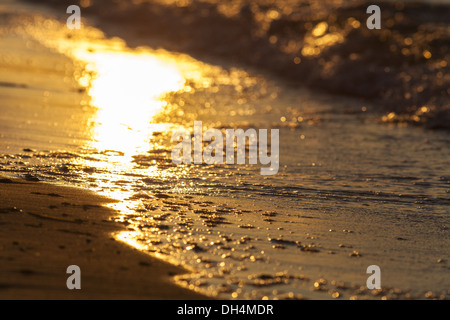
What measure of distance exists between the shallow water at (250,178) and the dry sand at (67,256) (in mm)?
162

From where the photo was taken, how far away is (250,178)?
20.0 feet

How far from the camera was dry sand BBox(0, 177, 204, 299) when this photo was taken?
3.56 m

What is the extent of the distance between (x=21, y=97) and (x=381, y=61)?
6.66m

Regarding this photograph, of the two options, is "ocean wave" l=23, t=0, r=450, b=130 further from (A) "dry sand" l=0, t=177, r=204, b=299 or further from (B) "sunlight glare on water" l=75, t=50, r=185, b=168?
(A) "dry sand" l=0, t=177, r=204, b=299

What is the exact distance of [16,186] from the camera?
5168mm

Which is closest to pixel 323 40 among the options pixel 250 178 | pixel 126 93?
pixel 126 93

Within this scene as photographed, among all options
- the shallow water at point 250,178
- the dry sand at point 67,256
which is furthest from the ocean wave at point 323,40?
the dry sand at point 67,256

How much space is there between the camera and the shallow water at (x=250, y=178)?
410 centimetres

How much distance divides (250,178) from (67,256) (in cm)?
245

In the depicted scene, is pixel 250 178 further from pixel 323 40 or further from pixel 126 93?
pixel 323 40

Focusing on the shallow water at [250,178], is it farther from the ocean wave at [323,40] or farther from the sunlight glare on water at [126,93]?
the ocean wave at [323,40]

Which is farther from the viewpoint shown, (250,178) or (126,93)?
(126,93)
